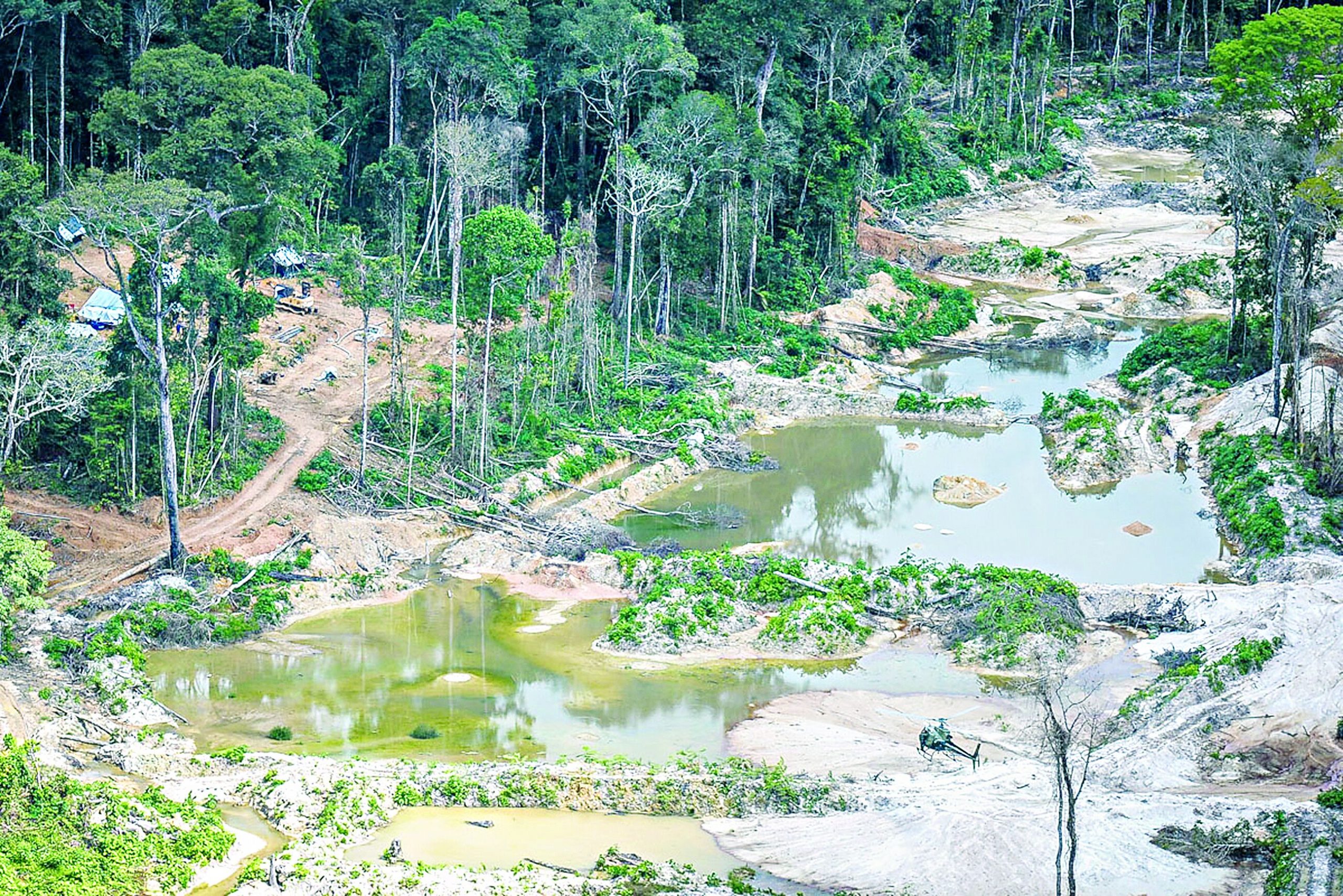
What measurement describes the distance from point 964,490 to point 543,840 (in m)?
20.9

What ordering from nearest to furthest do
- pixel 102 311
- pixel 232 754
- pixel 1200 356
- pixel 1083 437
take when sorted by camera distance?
pixel 232 754 < pixel 102 311 < pixel 1083 437 < pixel 1200 356

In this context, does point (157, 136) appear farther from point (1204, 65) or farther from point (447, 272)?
point (1204, 65)

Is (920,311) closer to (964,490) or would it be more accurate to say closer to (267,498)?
(964,490)

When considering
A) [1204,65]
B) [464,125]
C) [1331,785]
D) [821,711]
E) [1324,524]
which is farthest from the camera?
[1204,65]

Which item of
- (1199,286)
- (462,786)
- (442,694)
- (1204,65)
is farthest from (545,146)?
(1204,65)

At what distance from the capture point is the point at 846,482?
45.6 meters

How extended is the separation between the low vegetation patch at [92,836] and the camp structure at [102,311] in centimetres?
2045

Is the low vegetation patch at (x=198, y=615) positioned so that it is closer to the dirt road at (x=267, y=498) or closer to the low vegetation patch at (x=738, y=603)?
the dirt road at (x=267, y=498)

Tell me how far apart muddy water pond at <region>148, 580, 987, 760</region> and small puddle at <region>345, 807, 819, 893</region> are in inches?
98.4

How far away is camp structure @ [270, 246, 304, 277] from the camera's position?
51.4m

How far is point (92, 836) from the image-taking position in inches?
955

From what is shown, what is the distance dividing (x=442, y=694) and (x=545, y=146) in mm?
30257

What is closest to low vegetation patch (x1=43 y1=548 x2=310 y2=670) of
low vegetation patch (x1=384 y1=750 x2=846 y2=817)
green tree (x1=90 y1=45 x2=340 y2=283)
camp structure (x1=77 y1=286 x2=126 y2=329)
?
low vegetation patch (x1=384 y1=750 x2=846 y2=817)

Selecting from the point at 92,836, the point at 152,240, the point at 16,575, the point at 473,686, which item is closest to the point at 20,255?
the point at 152,240
